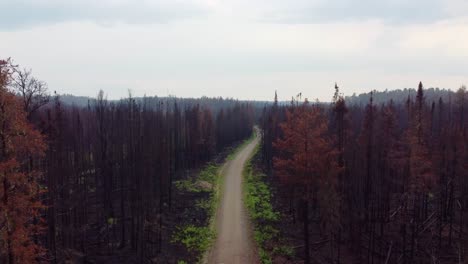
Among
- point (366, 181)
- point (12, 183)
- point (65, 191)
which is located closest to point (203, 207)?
point (65, 191)

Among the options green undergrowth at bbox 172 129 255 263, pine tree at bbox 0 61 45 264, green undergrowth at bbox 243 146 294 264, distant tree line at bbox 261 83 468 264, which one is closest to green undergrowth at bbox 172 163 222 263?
green undergrowth at bbox 172 129 255 263

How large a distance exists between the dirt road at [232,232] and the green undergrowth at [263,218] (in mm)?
751

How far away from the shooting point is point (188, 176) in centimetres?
6119

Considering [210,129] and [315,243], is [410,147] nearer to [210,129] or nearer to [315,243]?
[315,243]

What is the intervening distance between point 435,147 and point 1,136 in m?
37.3

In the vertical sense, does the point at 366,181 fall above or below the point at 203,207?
above

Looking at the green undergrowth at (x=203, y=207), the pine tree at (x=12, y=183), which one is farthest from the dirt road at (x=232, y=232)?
the pine tree at (x=12, y=183)

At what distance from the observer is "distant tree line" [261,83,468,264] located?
81.4 ft

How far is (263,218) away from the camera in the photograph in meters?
38.0

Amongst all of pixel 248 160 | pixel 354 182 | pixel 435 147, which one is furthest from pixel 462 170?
pixel 248 160

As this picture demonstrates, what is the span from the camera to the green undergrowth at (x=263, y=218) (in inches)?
1165

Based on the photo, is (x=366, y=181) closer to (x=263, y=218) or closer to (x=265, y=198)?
(x=263, y=218)

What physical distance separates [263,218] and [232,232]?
17.9 feet

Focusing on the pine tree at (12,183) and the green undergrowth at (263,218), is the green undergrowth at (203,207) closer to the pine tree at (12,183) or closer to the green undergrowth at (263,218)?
the green undergrowth at (263,218)
